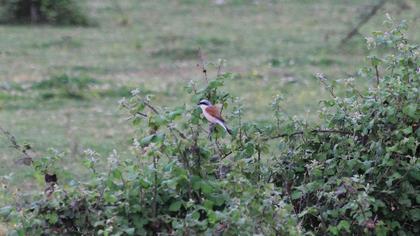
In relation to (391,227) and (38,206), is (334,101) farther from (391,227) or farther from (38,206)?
(38,206)

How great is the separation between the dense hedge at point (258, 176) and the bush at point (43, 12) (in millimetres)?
10734

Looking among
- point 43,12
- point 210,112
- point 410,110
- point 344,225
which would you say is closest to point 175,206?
point 210,112

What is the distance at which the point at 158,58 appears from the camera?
13.0 meters

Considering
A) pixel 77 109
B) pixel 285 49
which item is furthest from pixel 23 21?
pixel 77 109

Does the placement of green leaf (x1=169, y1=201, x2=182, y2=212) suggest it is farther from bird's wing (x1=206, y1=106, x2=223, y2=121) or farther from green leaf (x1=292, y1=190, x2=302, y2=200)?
green leaf (x1=292, y1=190, x2=302, y2=200)

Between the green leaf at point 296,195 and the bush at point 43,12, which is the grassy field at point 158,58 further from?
the green leaf at point 296,195

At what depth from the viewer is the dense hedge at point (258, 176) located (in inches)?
156

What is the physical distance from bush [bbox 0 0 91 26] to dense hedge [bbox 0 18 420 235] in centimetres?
1073

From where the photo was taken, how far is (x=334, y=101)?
4680 mm

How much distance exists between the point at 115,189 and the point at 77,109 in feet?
19.9

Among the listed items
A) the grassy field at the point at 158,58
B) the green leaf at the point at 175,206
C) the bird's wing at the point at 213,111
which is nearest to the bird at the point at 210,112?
the bird's wing at the point at 213,111

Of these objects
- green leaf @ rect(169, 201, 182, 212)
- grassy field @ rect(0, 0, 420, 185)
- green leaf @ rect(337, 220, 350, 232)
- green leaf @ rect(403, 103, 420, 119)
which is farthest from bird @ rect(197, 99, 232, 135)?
grassy field @ rect(0, 0, 420, 185)

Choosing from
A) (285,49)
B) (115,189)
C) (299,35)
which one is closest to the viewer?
(115,189)

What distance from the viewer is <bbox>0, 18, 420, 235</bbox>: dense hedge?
3.97 metres
